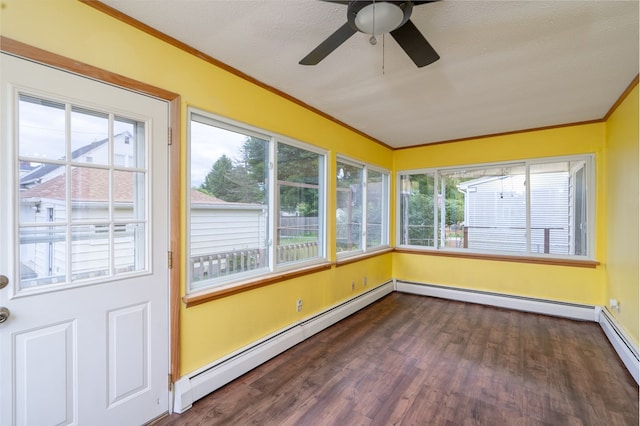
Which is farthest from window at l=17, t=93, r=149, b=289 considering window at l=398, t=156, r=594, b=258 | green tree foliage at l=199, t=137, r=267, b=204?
window at l=398, t=156, r=594, b=258

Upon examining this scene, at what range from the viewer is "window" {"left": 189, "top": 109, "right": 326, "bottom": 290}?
87.7 inches

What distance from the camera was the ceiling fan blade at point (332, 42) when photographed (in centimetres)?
152

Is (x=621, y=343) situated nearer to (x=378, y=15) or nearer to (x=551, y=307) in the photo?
(x=551, y=307)

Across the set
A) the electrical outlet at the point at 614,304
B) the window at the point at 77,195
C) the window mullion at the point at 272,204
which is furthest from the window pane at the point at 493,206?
the window at the point at 77,195

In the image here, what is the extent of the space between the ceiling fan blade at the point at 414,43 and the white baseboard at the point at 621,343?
2950 mm

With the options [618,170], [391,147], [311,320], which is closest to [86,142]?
[311,320]

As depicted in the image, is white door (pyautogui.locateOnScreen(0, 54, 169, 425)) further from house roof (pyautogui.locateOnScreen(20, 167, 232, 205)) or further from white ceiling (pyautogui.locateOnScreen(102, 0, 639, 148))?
white ceiling (pyautogui.locateOnScreen(102, 0, 639, 148))

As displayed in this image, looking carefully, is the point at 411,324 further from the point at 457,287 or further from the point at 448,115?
the point at 448,115

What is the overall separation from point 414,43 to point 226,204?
181 cm

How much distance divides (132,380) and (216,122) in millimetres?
1880

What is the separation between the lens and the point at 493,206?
436cm

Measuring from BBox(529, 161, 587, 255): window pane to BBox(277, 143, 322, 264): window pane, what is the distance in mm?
3096

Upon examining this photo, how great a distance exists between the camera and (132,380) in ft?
5.77

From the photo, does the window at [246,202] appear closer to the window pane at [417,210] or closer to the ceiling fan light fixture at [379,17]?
the ceiling fan light fixture at [379,17]
